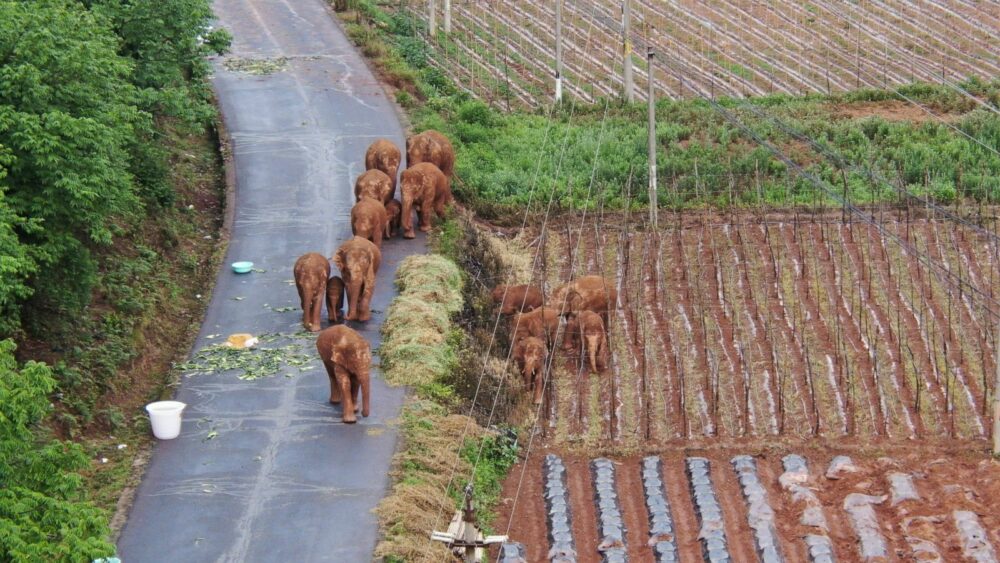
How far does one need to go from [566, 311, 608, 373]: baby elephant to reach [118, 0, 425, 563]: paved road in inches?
132

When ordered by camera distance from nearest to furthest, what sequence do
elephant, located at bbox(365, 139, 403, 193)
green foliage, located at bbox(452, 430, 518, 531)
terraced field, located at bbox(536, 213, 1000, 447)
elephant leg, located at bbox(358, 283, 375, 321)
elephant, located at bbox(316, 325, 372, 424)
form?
green foliage, located at bbox(452, 430, 518, 531), elephant, located at bbox(316, 325, 372, 424), terraced field, located at bbox(536, 213, 1000, 447), elephant leg, located at bbox(358, 283, 375, 321), elephant, located at bbox(365, 139, 403, 193)

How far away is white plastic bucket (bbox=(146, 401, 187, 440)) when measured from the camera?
21.0 m

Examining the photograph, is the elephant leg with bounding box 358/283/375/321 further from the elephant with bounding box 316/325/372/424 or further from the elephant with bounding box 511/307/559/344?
the elephant with bounding box 316/325/372/424

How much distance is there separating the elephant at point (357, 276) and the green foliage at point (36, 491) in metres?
8.54

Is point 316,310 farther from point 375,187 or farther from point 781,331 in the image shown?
point 781,331

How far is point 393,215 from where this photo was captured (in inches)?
1158

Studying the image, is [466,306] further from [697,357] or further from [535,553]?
[535,553]

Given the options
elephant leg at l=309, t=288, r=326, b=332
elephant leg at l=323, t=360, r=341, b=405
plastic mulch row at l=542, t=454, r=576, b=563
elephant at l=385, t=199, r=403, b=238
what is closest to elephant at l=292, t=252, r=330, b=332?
elephant leg at l=309, t=288, r=326, b=332

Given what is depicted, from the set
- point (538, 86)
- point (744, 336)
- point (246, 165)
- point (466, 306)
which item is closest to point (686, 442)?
point (744, 336)

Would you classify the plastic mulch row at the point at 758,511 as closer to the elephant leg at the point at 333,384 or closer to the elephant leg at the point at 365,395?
the elephant leg at the point at 365,395

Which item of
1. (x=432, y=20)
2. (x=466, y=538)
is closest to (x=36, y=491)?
(x=466, y=538)

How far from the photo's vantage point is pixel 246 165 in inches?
1316

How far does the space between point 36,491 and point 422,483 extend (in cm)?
517

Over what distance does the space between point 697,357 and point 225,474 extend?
8310 millimetres
